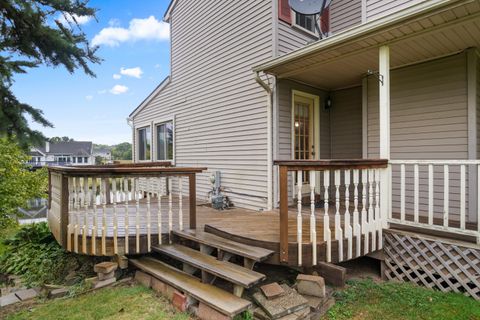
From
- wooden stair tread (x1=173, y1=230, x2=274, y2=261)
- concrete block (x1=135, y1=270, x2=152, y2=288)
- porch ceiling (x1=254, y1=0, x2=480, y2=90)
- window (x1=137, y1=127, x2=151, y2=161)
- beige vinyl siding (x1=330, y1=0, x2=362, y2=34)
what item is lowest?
concrete block (x1=135, y1=270, x2=152, y2=288)

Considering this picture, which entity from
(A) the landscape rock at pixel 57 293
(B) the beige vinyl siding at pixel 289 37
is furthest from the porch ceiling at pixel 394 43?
(A) the landscape rock at pixel 57 293

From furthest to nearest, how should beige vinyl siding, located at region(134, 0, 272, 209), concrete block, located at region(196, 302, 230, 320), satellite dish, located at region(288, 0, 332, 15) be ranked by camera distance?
1. beige vinyl siding, located at region(134, 0, 272, 209)
2. satellite dish, located at region(288, 0, 332, 15)
3. concrete block, located at region(196, 302, 230, 320)

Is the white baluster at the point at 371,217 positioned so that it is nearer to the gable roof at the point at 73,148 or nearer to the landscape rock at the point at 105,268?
the landscape rock at the point at 105,268

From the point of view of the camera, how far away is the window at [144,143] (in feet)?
31.7

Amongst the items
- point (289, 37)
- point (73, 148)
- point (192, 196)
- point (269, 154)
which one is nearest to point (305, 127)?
point (269, 154)

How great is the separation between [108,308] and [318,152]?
469 centimetres

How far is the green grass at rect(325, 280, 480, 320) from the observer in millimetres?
2629

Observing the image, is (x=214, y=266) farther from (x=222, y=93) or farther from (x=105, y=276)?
(x=222, y=93)

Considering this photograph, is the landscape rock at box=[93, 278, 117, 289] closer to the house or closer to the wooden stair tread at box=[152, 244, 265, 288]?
the house

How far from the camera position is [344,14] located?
596 centimetres

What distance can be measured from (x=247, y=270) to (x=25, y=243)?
4.97 metres

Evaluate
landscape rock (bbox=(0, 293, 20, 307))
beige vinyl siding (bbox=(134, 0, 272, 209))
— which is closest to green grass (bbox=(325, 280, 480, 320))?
beige vinyl siding (bbox=(134, 0, 272, 209))

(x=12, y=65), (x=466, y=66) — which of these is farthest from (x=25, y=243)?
(x=466, y=66)

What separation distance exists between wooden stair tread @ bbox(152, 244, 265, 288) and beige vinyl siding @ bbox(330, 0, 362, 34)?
5.69 metres
